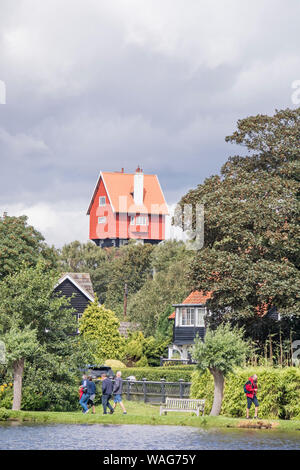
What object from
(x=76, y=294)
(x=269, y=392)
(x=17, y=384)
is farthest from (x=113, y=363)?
(x=269, y=392)

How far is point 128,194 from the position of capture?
350 feet

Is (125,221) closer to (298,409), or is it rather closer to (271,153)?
(271,153)

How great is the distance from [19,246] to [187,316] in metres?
15.9

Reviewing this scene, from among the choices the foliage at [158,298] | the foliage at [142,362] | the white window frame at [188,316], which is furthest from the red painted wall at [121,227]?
the foliage at [142,362]

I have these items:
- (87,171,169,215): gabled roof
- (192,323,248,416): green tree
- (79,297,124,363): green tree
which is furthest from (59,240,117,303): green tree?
(192,323,248,416): green tree

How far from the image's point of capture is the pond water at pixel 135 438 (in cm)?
2078

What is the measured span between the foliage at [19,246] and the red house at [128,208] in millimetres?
39972

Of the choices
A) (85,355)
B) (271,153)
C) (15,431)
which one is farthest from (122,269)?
(15,431)

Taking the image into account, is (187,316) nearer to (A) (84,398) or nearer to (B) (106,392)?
(A) (84,398)

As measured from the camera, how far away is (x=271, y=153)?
4347 centimetres

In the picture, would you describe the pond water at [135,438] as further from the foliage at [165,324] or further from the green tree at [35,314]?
the foliage at [165,324]

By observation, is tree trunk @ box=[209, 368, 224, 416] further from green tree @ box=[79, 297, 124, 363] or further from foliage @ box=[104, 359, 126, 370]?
green tree @ box=[79, 297, 124, 363]
